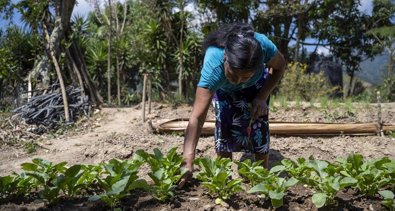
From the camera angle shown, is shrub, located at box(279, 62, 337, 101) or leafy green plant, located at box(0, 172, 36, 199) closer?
leafy green plant, located at box(0, 172, 36, 199)

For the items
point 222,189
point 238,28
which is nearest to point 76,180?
point 222,189

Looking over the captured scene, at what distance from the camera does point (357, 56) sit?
14484 millimetres

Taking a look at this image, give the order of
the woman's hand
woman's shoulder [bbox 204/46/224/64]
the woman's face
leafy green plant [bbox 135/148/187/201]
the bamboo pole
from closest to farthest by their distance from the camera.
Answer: leafy green plant [bbox 135/148/187/201] → the woman's hand → the woman's face → woman's shoulder [bbox 204/46/224/64] → the bamboo pole

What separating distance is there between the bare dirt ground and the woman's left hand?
161 centimetres

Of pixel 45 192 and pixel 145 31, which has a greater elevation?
pixel 145 31

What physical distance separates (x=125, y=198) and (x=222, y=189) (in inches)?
17.2

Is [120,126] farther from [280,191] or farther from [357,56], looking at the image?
[357,56]

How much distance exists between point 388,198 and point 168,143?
344 centimetres

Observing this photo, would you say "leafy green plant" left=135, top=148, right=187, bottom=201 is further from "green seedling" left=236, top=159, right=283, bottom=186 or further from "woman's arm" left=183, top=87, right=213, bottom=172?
"green seedling" left=236, top=159, right=283, bottom=186

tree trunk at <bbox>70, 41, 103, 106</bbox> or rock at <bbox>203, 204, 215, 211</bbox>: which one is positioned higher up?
tree trunk at <bbox>70, 41, 103, 106</bbox>

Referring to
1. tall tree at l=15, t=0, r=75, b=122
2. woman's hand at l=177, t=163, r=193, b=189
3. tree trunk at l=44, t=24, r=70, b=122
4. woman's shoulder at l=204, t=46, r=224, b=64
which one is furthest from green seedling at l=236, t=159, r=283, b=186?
tall tree at l=15, t=0, r=75, b=122

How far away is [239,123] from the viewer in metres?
2.96

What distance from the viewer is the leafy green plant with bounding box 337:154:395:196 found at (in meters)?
1.84

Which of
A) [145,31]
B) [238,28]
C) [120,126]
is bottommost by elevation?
[120,126]
